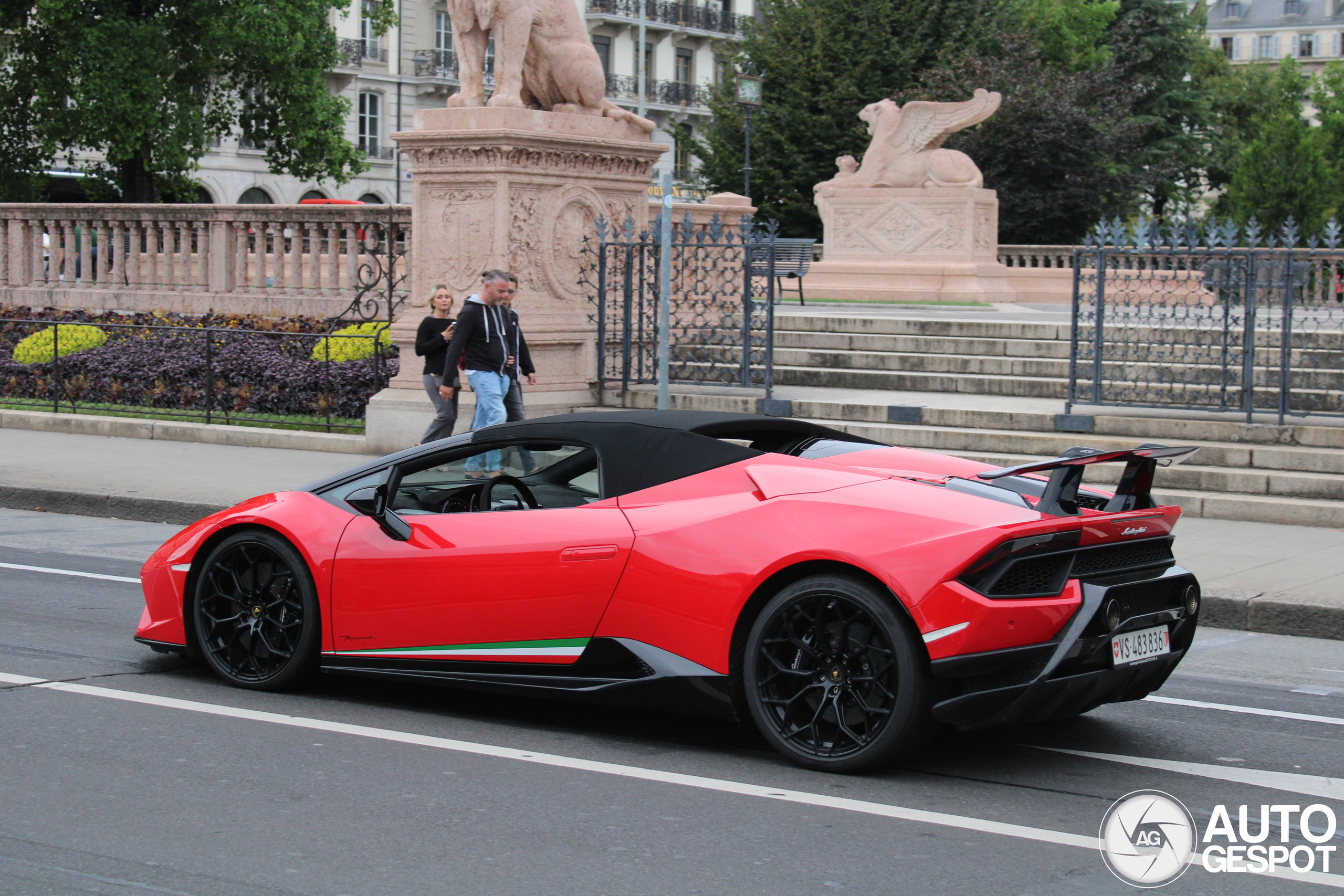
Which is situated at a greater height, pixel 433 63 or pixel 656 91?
pixel 656 91

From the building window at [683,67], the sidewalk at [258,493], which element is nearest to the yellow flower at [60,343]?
the sidewalk at [258,493]

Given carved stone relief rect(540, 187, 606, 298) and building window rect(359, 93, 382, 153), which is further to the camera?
building window rect(359, 93, 382, 153)

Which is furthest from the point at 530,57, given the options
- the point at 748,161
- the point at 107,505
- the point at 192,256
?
the point at 748,161

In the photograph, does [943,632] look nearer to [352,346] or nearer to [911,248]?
[352,346]

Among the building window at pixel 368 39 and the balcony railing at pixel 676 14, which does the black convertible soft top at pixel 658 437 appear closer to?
the building window at pixel 368 39

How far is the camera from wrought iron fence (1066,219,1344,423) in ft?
42.1

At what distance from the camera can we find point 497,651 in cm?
605

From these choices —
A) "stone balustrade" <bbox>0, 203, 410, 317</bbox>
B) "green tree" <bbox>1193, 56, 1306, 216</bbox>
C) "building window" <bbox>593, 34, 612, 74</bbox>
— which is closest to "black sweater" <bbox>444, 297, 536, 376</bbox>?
"stone balustrade" <bbox>0, 203, 410, 317</bbox>

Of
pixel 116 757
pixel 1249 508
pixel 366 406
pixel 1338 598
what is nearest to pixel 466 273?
pixel 366 406

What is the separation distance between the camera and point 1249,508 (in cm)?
1198

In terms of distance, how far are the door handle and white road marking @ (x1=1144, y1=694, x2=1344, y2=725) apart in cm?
253

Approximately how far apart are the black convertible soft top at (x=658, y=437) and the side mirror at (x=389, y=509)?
405 millimetres

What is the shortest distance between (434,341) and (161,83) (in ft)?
73.8

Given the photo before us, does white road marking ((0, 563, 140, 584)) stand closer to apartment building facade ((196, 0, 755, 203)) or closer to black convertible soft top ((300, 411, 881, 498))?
black convertible soft top ((300, 411, 881, 498))
